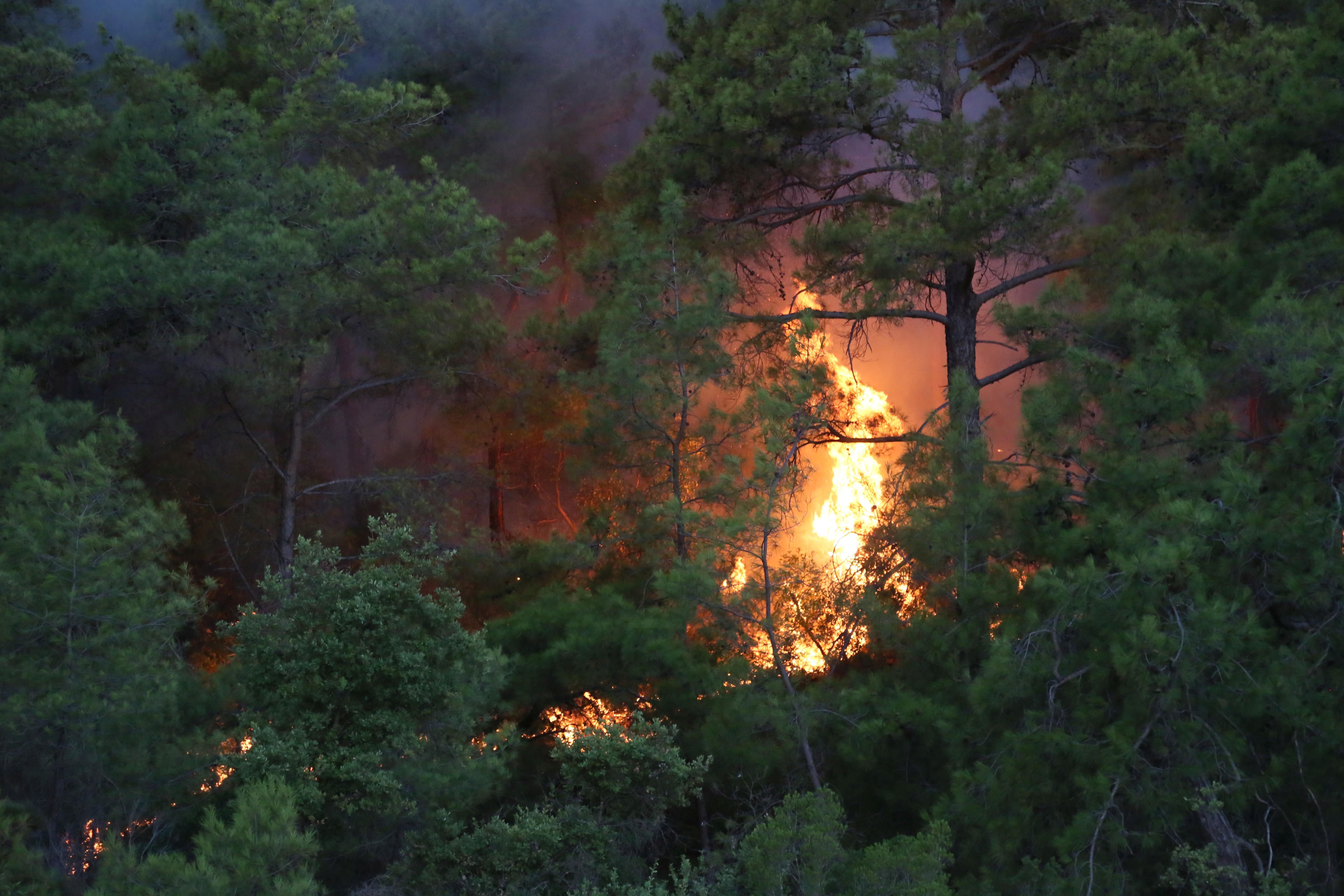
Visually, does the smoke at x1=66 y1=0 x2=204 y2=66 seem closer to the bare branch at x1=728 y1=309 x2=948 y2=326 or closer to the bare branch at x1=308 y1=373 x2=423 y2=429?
the bare branch at x1=308 y1=373 x2=423 y2=429

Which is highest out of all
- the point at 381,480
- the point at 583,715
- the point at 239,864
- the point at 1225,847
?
the point at 381,480

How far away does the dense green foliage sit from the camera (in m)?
7.49

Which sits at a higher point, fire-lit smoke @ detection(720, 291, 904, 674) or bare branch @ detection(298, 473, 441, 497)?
bare branch @ detection(298, 473, 441, 497)

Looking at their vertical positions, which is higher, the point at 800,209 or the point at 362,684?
the point at 800,209

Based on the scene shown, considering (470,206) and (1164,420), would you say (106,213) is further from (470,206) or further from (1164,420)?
(1164,420)

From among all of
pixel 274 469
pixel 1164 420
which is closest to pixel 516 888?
pixel 1164 420

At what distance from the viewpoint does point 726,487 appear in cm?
990

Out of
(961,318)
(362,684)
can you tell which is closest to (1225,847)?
(362,684)

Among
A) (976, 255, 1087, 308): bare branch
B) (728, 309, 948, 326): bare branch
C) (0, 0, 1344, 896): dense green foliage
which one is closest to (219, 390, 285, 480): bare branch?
(0, 0, 1344, 896): dense green foliage

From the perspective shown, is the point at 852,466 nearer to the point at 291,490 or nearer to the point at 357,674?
the point at 291,490

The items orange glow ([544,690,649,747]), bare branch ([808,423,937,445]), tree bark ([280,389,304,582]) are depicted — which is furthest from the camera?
tree bark ([280,389,304,582])

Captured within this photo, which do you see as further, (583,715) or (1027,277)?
(1027,277)

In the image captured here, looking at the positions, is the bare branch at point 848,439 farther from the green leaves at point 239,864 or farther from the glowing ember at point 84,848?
the glowing ember at point 84,848

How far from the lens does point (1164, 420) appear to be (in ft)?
27.0
